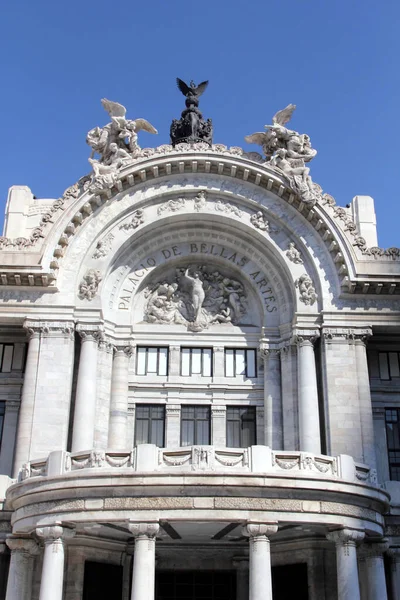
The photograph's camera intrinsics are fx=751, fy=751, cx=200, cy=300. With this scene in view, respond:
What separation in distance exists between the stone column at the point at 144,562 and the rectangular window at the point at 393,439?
13.8 metres

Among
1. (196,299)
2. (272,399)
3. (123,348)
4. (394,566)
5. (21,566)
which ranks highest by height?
(196,299)

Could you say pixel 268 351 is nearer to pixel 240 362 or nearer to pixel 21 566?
pixel 240 362

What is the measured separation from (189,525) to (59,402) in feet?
29.5

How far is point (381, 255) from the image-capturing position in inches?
1320

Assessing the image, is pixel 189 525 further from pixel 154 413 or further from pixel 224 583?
pixel 154 413

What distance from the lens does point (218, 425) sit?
33500 millimetres

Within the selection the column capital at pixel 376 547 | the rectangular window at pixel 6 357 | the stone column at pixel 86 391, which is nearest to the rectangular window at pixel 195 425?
the stone column at pixel 86 391

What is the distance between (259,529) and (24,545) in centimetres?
876

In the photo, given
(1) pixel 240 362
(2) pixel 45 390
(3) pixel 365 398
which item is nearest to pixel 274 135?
(1) pixel 240 362

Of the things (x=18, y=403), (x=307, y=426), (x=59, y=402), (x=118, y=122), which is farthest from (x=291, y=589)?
(x=118, y=122)

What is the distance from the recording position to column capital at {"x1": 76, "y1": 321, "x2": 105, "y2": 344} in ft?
106

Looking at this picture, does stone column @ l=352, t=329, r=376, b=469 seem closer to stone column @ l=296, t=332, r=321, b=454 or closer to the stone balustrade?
stone column @ l=296, t=332, r=321, b=454

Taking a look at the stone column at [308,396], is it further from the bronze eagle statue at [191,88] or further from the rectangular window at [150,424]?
the bronze eagle statue at [191,88]

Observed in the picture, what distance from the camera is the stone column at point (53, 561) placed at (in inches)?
920
